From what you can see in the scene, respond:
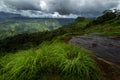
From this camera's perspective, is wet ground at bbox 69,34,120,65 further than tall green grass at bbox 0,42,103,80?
Yes

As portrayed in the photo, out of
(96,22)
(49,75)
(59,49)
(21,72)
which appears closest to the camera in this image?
(21,72)

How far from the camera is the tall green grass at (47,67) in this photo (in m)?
8.94

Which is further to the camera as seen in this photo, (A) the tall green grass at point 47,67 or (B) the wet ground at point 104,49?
(B) the wet ground at point 104,49

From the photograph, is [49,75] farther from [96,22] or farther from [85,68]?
[96,22]

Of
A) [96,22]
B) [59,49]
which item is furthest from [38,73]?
[96,22]

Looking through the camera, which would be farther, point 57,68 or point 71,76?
point 57,68

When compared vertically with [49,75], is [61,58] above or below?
above

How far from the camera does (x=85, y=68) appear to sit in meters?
9.16

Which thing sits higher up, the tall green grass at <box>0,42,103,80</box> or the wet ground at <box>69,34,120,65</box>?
the tall green grass at <box>0,42,103,80</box>

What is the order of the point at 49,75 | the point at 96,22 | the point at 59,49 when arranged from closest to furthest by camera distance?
1. the point at 49,75
2. the point at 59,49
3. the point at 96,22

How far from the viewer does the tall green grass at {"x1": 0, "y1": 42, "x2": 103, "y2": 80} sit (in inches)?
352

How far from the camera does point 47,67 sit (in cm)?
967

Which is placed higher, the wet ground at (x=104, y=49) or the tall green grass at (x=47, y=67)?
the tall green grass at (x=47, y=67)

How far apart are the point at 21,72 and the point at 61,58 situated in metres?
2.07
